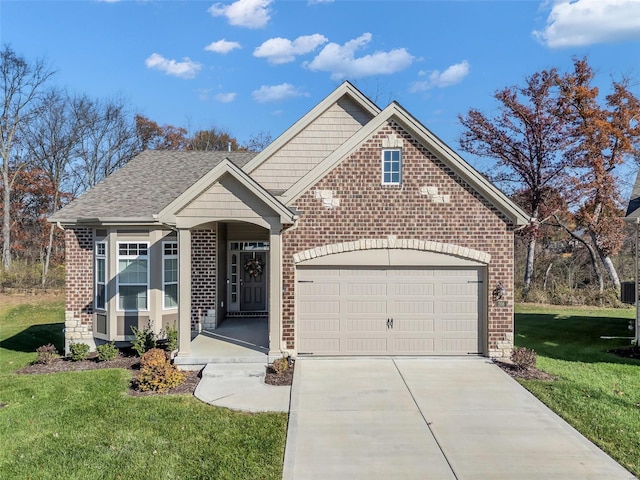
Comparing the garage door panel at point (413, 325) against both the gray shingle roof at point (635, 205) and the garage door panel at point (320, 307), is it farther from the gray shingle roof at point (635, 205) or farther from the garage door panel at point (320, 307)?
the gray shingle roof at point (635, 205)

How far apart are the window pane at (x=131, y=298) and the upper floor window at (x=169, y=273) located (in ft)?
2.03

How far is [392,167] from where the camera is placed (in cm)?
1047

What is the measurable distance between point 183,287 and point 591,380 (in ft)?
30.3

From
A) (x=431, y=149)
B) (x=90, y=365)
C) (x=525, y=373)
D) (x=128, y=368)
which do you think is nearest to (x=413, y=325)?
(x=525, y=373)

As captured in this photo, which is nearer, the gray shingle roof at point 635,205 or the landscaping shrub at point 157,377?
the landscaping shrub at point 157,377

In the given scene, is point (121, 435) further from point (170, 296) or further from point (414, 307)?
point (414, 307)

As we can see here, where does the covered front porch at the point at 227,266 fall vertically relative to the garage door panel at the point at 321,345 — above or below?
above

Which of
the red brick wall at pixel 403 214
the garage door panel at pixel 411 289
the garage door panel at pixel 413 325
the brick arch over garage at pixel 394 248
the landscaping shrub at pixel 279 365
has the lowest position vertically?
the landscaping shrub at pixel 279 365

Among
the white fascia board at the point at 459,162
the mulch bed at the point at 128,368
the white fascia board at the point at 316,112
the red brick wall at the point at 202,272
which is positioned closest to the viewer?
the mulch bed at the point at 128,368

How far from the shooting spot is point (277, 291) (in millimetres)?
9781

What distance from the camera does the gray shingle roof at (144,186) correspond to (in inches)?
464

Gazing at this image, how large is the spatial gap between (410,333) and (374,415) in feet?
12.4

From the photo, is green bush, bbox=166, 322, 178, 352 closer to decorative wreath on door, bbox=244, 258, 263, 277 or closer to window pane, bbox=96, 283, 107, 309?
window pane, bbox=96, 283, 107, 309

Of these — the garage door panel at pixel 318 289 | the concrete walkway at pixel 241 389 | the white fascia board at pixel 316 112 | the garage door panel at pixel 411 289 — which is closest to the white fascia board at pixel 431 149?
the garage door panel at pixel 318 289
